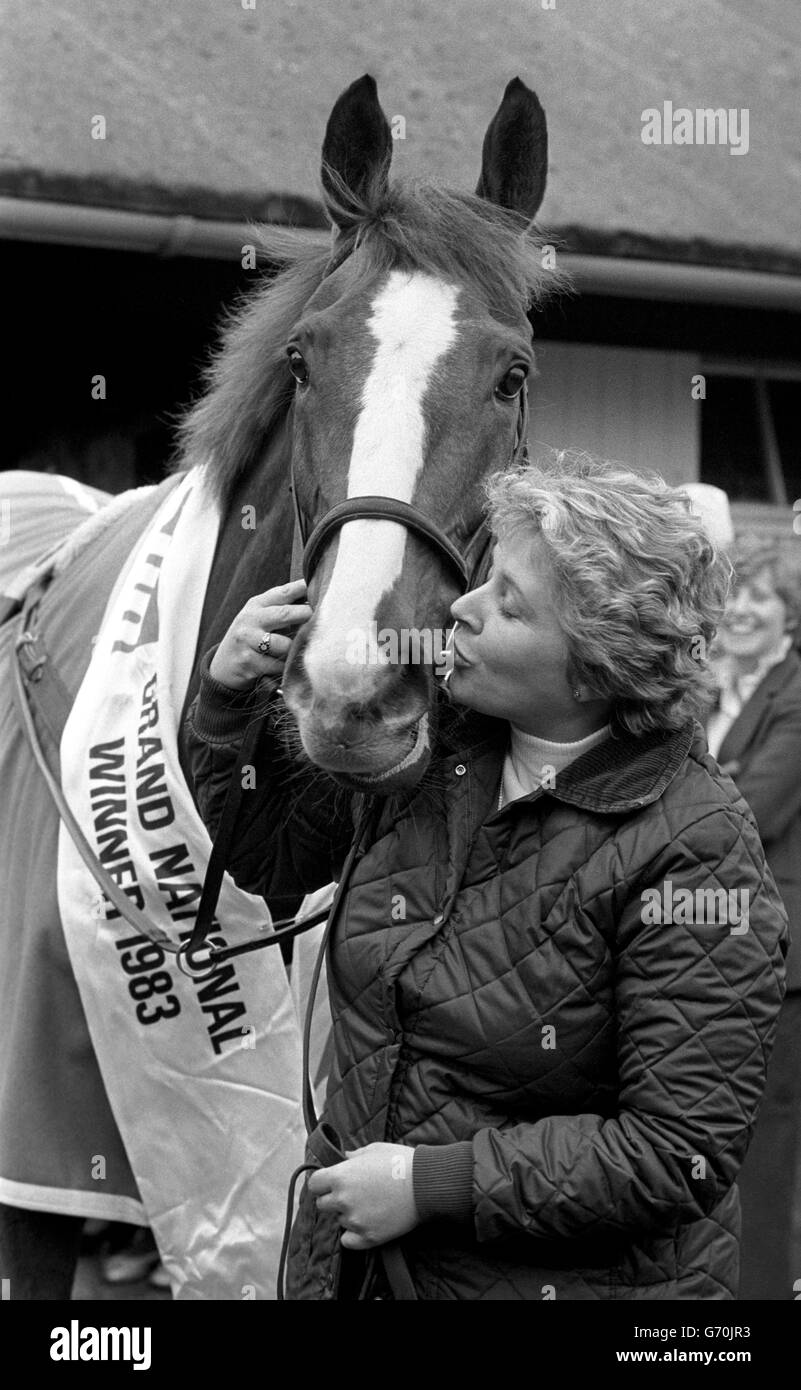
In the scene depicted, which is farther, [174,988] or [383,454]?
[174,988]

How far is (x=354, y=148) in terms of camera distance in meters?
2.33

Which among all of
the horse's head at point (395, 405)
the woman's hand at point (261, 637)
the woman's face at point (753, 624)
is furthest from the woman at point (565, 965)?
the woman's face at point (753, 624)

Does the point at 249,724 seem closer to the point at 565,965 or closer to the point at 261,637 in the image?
the point at 261,637

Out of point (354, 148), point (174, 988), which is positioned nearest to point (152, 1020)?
point (174, 988)

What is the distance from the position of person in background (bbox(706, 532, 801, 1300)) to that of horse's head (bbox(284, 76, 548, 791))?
1.59 metres

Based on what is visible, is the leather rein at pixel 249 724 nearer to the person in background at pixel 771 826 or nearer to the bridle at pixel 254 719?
the bridle at pixel 254 719

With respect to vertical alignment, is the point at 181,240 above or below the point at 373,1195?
above

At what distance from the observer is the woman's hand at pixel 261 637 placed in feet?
6.26

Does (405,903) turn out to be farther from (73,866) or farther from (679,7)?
(679,7)

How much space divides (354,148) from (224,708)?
95 cm

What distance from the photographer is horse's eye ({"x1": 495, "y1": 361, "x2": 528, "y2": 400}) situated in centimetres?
211

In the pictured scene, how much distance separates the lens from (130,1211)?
2.72 m

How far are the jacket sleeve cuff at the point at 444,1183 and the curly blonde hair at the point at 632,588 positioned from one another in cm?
52

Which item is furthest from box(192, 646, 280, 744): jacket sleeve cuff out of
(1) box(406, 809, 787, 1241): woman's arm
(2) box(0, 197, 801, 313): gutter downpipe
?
(2) box(0, 197, 801, 313): gutter downpipe
